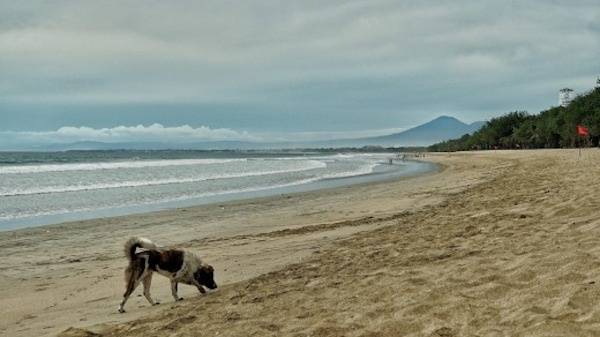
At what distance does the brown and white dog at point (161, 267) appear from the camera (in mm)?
7875

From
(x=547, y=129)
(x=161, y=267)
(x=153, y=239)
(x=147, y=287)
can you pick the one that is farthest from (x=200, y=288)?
(x=547, y=129)

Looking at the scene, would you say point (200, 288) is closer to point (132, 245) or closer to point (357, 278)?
point (132, 245)

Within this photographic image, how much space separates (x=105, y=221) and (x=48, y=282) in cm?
814

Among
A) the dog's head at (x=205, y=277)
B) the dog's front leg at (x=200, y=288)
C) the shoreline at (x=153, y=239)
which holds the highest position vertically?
the dog's head at (x=205, y=277)

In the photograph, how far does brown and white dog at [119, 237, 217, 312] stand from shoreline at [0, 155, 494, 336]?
0.27 meters

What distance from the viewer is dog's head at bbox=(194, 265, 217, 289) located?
326 inches

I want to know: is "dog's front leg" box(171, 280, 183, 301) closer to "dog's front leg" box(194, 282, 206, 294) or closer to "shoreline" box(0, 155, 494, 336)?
"shoreline" box(0, 155, 494, 336)

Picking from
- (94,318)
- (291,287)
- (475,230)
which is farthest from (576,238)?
(94,318)

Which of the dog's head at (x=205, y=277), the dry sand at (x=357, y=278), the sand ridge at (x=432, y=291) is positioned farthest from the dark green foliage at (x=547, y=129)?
the dog's head at (x=205, y=277)

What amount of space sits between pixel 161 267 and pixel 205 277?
25.5 inches

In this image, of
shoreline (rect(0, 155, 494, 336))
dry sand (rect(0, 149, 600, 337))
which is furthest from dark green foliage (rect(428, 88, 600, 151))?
dry sand (rect(0, 149, 600, 337))

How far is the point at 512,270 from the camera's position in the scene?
21.5ft

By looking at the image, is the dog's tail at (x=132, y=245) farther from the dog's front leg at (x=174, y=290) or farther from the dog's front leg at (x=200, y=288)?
the dog's front leg at (x=200, y=288)

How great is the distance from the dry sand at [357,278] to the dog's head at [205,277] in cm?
24
